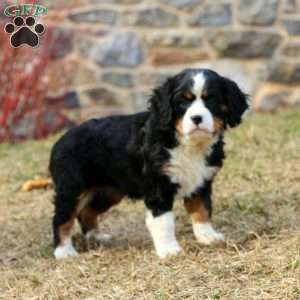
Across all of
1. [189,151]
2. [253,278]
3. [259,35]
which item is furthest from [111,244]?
[259,35]

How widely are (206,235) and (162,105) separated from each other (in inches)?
38.3

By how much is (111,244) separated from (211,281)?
4.46ft

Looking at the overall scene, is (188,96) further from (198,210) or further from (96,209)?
(96,209)

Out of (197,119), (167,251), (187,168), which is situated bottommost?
(167,251)

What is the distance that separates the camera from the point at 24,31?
31.1 feet

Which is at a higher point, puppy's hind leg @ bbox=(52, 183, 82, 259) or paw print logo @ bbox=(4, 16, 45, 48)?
paw print logo @ bbox=(4, 16, 45, 48)

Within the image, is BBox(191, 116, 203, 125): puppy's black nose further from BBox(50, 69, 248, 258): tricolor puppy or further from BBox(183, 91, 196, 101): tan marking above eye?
BBox(183, 91, 196, 101): tan marking above eye

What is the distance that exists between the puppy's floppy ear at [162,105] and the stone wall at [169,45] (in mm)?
4972

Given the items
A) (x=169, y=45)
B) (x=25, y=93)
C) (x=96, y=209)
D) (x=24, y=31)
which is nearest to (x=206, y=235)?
(x=96, y=209)

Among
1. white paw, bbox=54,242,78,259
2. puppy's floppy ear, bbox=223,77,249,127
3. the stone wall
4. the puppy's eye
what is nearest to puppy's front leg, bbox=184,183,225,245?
puppy's floppy ear, bbox=223,77,249,127

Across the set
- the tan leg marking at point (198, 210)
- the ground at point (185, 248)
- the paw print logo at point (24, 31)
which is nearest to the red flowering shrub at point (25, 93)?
the paw print logo at point (24, 31)

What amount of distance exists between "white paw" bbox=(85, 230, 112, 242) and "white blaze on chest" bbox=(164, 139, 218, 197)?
3.02 feet

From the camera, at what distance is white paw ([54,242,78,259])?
5.20 metres

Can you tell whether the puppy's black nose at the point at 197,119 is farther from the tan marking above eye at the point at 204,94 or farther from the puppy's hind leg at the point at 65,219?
the puppy's hind leg at the point at 65,219
